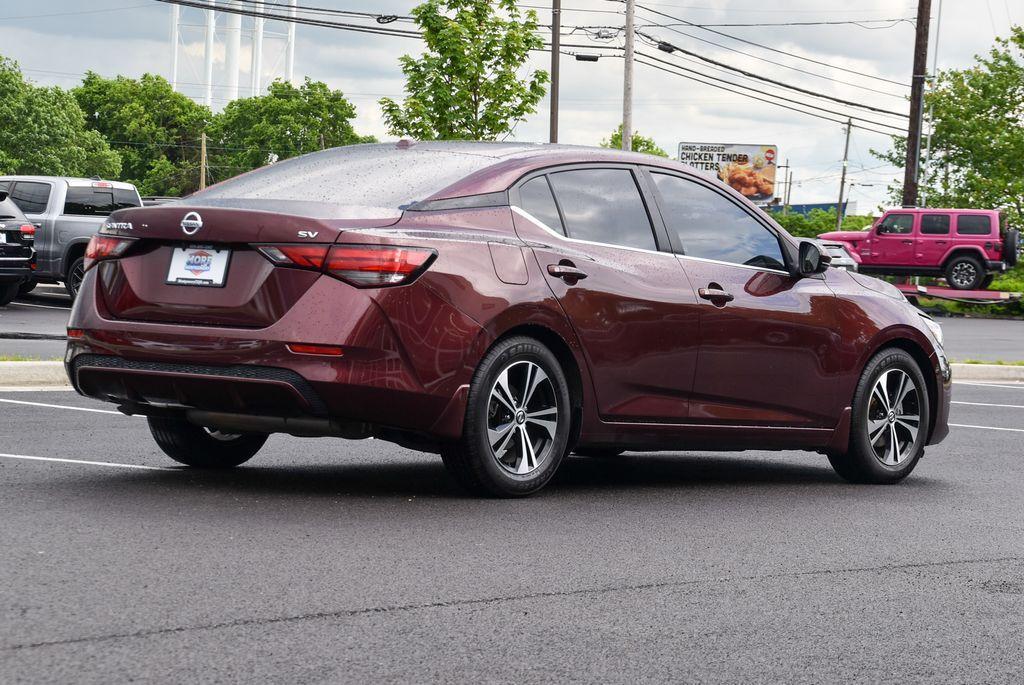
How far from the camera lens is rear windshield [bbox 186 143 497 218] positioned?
21.0 feet

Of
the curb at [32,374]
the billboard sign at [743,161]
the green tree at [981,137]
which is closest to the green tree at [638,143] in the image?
the billboard sign at [743,161]

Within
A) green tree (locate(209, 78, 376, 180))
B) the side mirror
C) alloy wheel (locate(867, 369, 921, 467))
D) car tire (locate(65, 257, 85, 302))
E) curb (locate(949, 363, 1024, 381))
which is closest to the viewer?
the side mirror

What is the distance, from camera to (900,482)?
864 cm

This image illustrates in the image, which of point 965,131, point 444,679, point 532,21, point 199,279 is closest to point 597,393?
point 199,279

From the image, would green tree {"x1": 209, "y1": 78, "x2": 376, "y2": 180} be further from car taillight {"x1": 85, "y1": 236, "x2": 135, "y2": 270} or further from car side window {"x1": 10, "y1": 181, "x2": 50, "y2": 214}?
car taillight {"x1": 85, "y1": 236, "x2": 135, "y2": 270}

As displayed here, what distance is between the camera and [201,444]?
748 cm

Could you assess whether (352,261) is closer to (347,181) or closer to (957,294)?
(347,181)

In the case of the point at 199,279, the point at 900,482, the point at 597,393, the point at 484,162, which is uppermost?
the point at 484,162

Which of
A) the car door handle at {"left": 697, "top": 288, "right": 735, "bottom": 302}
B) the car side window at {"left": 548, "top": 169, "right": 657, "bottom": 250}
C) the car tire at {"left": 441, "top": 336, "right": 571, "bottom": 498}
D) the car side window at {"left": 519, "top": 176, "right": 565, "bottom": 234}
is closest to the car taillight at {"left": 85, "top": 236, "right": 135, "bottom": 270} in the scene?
the car tire at {"left": 441, "top": 336, "right": 571, "bottom": 498}

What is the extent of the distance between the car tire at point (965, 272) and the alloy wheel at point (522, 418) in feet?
109

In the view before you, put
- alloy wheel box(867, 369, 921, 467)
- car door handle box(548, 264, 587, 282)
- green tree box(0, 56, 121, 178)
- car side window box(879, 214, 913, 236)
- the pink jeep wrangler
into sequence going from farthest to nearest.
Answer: green tree box(0, 56, 121, 178)
car side window box(879, 214, 913, 236)
the pink jeep wrangler
alloy wheel box(867, 369, 921, 467)
car door handle box(548, 264, 587, 282)

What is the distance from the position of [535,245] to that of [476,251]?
1.32 feet

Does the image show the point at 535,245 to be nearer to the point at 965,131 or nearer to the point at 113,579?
the point at 113,579

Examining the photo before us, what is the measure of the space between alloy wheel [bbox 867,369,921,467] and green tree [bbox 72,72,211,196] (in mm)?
116287
